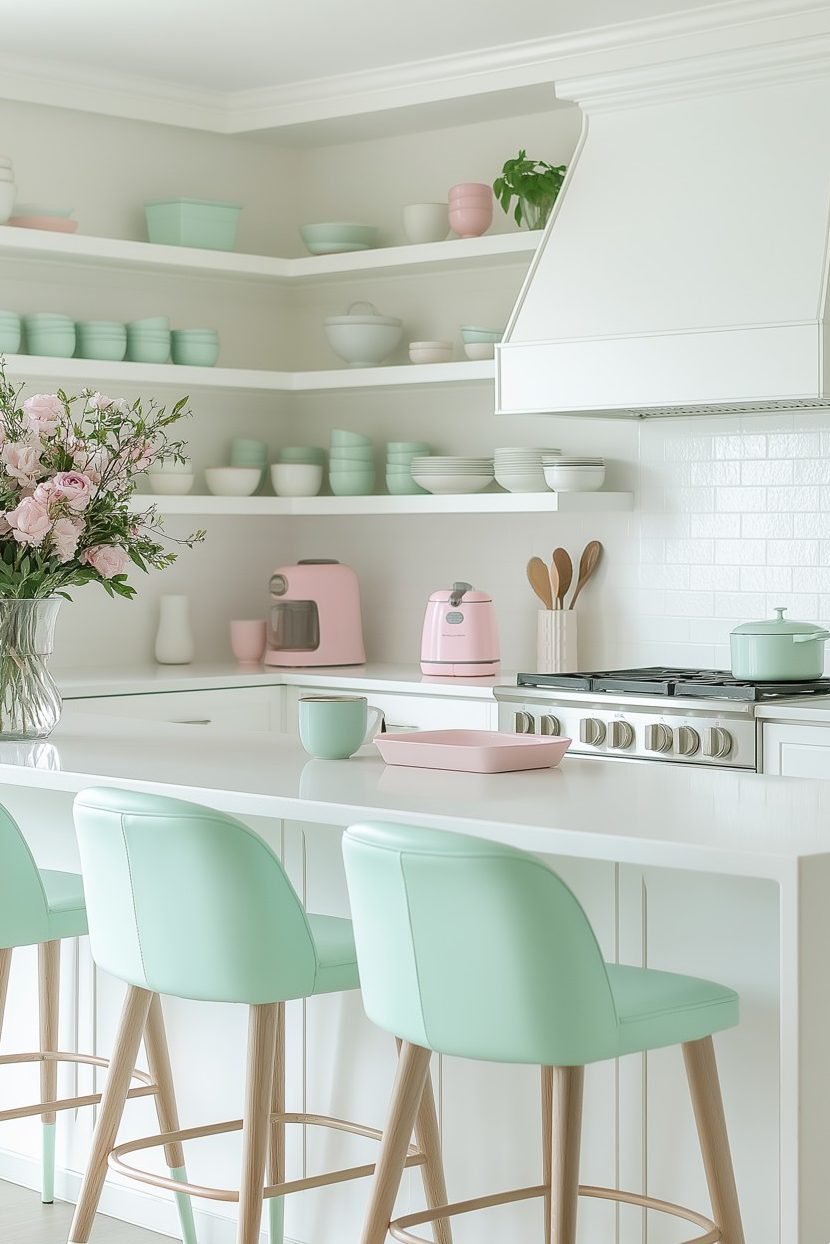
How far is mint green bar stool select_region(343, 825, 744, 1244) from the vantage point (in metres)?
2.09

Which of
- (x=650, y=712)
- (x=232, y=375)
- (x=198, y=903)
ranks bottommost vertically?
Answer: (x=198, y=903)

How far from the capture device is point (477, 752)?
2.88 meters

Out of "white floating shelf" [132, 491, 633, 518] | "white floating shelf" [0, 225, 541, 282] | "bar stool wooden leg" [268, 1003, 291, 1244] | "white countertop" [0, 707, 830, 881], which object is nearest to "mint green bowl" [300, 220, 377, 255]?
"white floating shelf" [0, 225, 541, 282]

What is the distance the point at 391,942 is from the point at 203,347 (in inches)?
143

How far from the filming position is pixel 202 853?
2.45m

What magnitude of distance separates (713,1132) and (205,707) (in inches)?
119

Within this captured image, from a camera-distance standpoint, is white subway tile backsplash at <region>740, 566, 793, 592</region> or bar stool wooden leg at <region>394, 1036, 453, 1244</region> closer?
bar stool wooden leg at <region>394, 1036, 453, 1244</region>

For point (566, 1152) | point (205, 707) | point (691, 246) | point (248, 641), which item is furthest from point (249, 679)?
point (566, 1152)

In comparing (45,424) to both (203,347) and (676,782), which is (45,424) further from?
(203,347)

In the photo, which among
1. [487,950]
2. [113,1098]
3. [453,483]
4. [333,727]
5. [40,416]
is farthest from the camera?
[453,483]

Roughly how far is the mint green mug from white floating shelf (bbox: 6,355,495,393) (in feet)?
7.73

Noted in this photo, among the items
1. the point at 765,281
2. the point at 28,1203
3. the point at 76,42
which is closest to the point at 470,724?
the point at 765,281

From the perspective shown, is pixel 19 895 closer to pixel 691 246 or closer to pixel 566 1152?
pixel 566 1152

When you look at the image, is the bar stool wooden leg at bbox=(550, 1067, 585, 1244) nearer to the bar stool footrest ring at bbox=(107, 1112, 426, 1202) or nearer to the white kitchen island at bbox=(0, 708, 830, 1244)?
the white kitchen island at bbox=(0, 708, 830, 1244)
